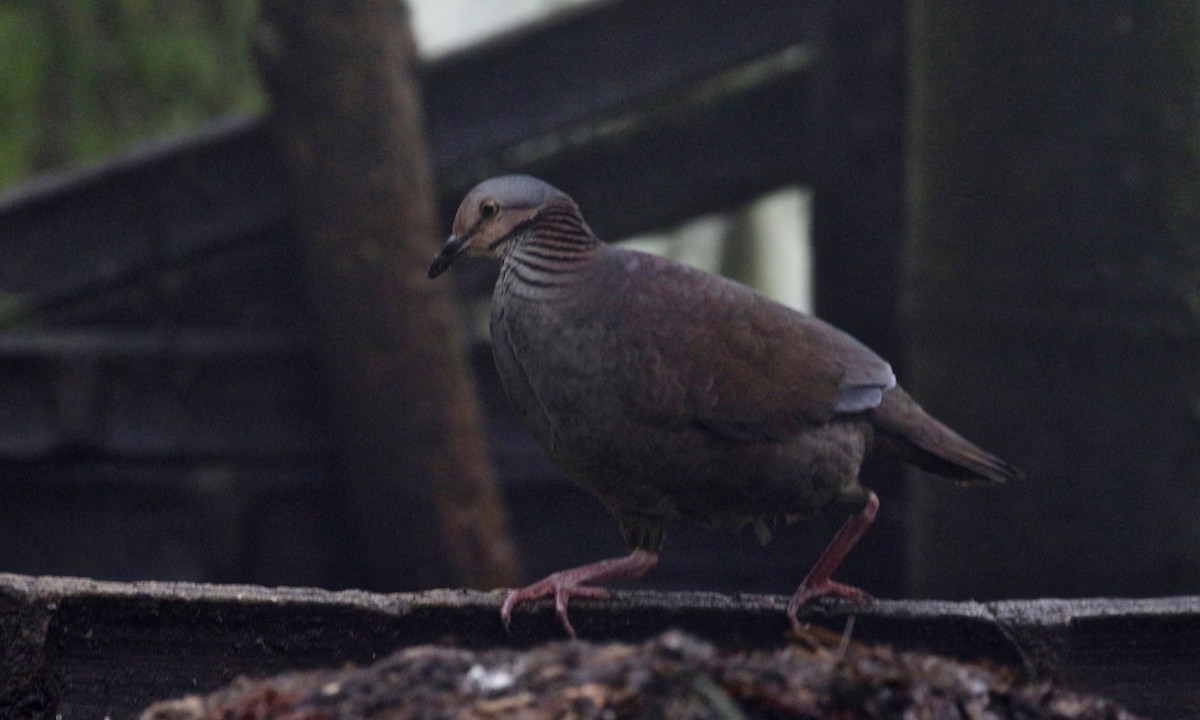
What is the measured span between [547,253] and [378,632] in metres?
0.90

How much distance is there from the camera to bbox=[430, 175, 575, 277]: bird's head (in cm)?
319

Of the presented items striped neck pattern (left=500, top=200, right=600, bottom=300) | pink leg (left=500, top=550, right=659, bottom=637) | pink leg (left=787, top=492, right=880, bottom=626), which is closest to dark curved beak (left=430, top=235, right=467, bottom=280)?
striped neck pattern (left=500, top=200, right=600, bottom=300)

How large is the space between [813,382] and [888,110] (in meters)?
2.97

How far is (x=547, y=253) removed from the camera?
3.21m

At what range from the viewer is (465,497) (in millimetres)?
5750

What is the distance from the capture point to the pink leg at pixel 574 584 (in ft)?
9.30

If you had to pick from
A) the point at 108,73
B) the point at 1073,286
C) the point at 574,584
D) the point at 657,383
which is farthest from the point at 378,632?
the point at 108,73

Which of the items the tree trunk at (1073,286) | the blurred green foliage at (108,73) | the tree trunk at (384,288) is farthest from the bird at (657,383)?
the blurred green foliage at (108,73)

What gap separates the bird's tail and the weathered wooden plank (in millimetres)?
651

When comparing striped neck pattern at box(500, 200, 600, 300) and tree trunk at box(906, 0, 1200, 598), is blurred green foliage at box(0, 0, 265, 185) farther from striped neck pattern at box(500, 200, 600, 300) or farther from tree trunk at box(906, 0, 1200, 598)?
striped neck pattern at box(500, 200, 600, 300)

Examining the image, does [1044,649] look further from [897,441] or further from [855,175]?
[855,175]

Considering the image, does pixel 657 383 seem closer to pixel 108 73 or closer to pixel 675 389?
pixel 675 389

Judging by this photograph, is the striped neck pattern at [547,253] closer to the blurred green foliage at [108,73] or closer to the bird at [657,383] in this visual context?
the bird at [657,383]

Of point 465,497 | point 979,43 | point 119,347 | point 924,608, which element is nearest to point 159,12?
point 119,347
